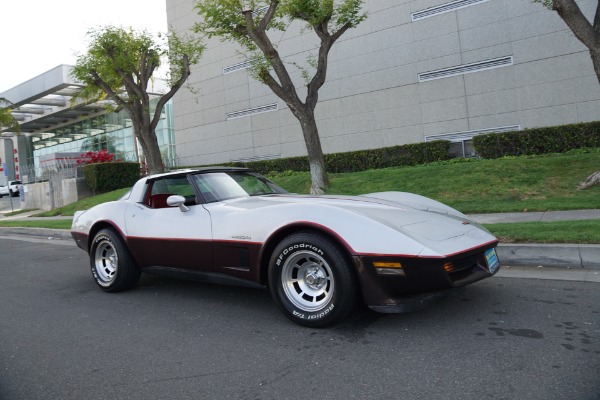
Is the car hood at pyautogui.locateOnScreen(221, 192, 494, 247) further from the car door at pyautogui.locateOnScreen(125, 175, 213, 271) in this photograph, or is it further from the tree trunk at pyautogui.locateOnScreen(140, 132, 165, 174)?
the tree trunk at pyautogui.locateOnScreen(140, 132, 165, 174)

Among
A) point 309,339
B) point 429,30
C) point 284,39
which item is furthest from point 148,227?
point 284,39

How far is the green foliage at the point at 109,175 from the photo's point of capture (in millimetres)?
21500

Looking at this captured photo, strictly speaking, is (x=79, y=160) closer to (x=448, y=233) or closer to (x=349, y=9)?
(x=349, y=9)

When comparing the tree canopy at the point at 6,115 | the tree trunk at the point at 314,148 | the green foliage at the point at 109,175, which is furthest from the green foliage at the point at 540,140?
the tree canopy at the point at 6,115

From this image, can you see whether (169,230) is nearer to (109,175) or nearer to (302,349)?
(302,349)

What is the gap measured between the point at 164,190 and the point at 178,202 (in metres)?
0.77

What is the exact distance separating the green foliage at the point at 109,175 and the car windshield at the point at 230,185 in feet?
61.5

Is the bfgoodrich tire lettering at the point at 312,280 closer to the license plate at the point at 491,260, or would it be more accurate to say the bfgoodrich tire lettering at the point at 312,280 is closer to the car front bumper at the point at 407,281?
the car front bumper at the point at 407,281

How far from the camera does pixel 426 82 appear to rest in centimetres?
1708

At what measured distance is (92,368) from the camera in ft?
10.1

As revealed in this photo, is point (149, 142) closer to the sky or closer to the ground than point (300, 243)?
closer to the sky

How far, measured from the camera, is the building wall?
14.7 m

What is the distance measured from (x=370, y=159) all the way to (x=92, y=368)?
1430 cm

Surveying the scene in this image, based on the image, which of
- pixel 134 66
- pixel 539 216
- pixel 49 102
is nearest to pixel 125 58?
pixel 134 66
